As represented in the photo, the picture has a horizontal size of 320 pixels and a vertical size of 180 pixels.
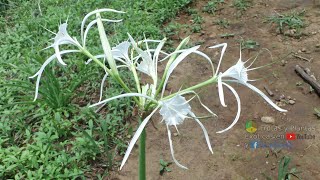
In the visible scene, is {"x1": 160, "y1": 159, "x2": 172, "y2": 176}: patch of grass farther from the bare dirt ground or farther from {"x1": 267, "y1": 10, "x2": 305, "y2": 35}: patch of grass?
{"x1": 267, "y1": 10, "x2": 305, "y2": 35}: patch of grass

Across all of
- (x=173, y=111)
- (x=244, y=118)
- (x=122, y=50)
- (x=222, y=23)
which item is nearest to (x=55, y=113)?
(x=244, y=118)

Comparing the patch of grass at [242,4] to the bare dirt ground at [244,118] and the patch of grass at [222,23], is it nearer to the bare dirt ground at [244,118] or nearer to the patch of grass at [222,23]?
the bare dirt ground at [244,118]

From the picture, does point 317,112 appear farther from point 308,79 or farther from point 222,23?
point 222,23

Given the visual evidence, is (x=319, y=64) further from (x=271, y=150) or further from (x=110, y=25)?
(x=110, y=25)

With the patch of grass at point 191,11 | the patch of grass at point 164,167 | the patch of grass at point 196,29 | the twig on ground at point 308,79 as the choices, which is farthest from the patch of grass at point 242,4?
the patch of grass at point 164,167

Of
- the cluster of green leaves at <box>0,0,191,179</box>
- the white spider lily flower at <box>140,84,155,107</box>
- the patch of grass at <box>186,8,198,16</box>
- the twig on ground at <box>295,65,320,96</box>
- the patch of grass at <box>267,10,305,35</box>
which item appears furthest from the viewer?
the patch of grass at <box>186,8,198,16</box>

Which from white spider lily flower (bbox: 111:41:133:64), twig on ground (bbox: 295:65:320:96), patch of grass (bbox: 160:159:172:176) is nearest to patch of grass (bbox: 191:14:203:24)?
twig on ground (bbox: 295:65:320:96)
